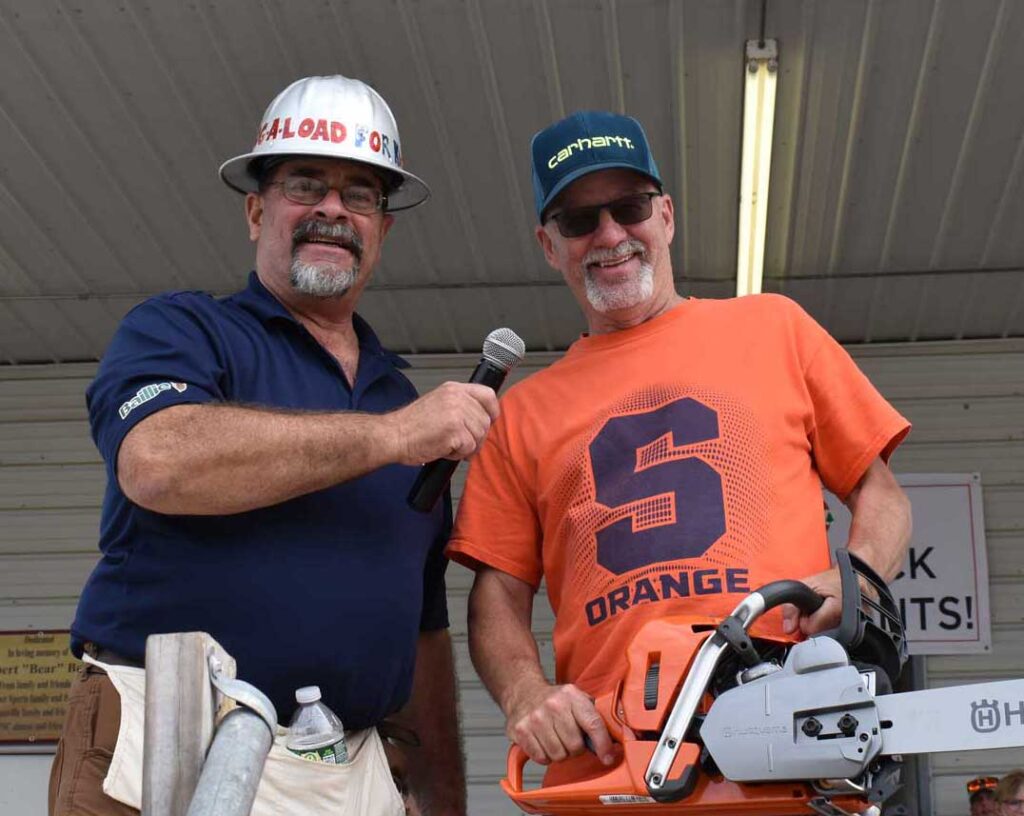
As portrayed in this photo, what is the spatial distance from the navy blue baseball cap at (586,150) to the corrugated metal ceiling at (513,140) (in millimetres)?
1479

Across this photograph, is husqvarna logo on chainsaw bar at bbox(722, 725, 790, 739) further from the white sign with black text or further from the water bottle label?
the white sign with black text

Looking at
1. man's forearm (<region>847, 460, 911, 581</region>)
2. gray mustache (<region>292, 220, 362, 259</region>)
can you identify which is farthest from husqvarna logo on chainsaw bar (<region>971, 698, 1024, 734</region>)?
gray mustache (<region>292, 220, 362, 259</region>)

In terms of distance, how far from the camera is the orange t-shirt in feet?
8.99

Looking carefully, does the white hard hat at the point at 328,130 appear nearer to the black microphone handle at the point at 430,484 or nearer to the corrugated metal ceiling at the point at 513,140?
the black microphone handle at the point at 430,484

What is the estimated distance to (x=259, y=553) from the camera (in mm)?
2773

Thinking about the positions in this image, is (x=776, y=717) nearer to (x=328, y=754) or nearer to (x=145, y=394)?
(x=328, y=754)

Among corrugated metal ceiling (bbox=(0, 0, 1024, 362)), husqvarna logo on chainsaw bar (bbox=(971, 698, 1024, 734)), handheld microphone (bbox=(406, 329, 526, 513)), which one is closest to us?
husqvarna logo on chainsaw bar (bbox=(971, 698, 1024, 734))

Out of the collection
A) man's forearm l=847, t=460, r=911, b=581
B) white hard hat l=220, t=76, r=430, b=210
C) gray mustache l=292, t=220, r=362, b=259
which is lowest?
man's forearm l=847, t=460, r=911, b=581

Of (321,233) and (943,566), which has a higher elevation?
(943,566)

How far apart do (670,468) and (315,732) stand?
2.88 feet

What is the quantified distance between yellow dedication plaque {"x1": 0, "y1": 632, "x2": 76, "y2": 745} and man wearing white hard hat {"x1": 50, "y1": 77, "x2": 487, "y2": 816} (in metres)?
4.41

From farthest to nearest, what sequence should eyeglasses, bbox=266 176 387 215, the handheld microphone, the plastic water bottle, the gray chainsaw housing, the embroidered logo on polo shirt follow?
1. eyeglasses, bbox=266 176 387 215
2. the handheld microphone
3. the embroidered logo on polo shirt
4. the plastic water bottle
5. the gray chainsaw housing

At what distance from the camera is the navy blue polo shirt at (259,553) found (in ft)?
8.92

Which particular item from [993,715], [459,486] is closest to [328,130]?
[993,715]
